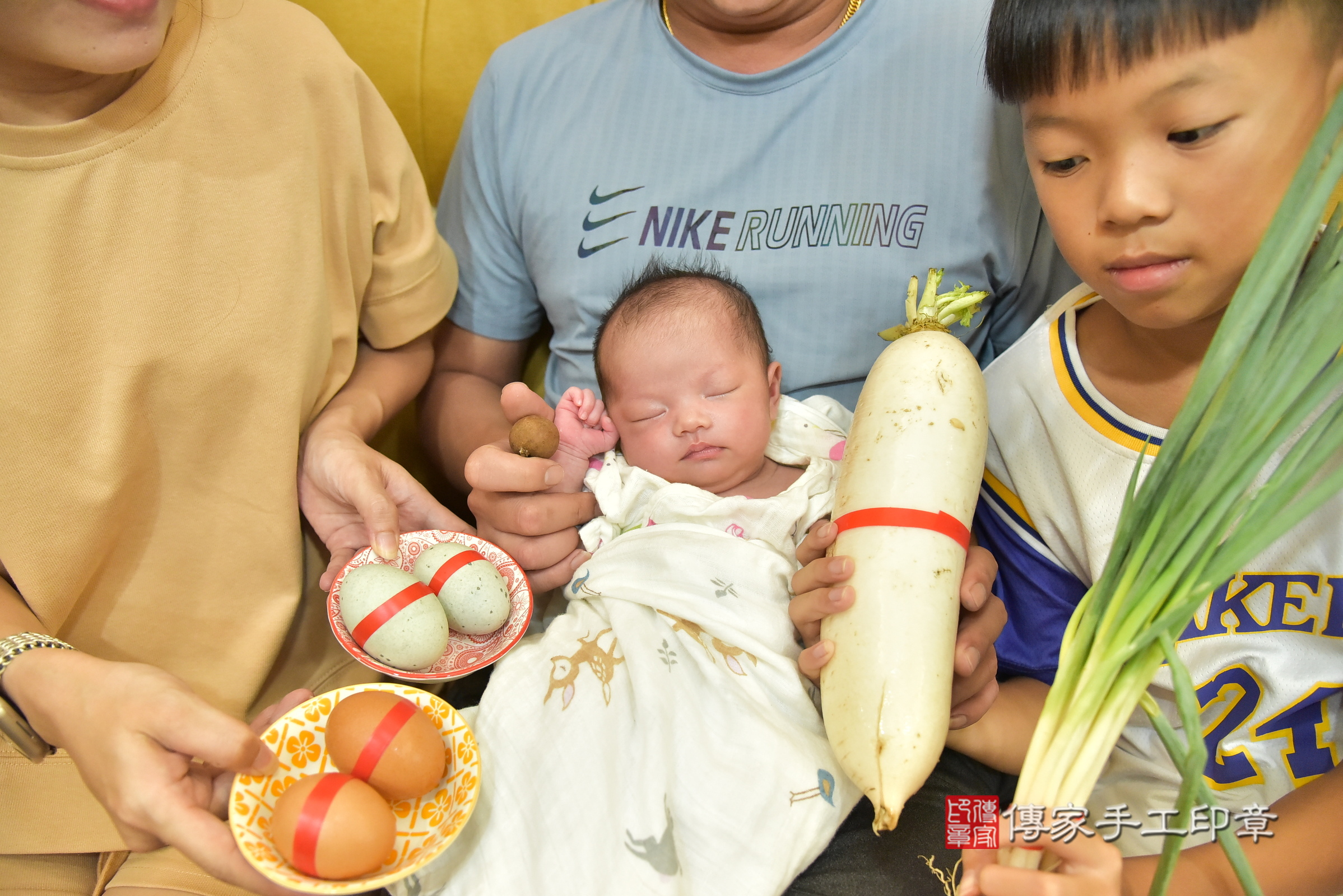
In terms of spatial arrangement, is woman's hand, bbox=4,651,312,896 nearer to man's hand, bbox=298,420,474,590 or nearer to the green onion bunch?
man's hand, bbox=298,420,474,590

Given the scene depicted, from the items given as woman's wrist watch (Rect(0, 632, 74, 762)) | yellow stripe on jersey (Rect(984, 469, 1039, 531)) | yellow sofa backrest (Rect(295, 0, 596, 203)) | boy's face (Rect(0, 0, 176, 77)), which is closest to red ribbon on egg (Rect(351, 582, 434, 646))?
woman's wrist watch (Rect(0, 632, 74, 762))

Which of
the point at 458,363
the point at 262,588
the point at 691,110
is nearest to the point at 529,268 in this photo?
the point at 458,363

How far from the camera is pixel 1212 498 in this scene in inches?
26.4

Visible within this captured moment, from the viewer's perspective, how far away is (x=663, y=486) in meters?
1.36

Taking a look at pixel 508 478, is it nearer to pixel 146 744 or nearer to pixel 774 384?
pixel 774 384

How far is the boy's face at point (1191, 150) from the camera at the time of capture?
2.73 feet

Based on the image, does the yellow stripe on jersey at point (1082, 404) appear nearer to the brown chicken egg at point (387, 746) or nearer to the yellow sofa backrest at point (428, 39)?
the brown chicken egg at point (387, 746)

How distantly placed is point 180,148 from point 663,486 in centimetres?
79

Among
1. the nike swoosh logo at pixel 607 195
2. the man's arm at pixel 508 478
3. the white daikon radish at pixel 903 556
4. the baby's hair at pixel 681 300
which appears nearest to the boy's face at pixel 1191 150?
the white daikon radish at pixel 903 556

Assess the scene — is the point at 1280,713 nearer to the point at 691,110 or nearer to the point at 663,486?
the point at 663,486

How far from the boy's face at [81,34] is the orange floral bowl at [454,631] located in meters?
0.65

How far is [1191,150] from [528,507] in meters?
0.96

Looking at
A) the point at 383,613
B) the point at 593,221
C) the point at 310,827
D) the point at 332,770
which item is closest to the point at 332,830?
the point at 310,827

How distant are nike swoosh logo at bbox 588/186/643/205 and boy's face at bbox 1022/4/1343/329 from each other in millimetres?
700
